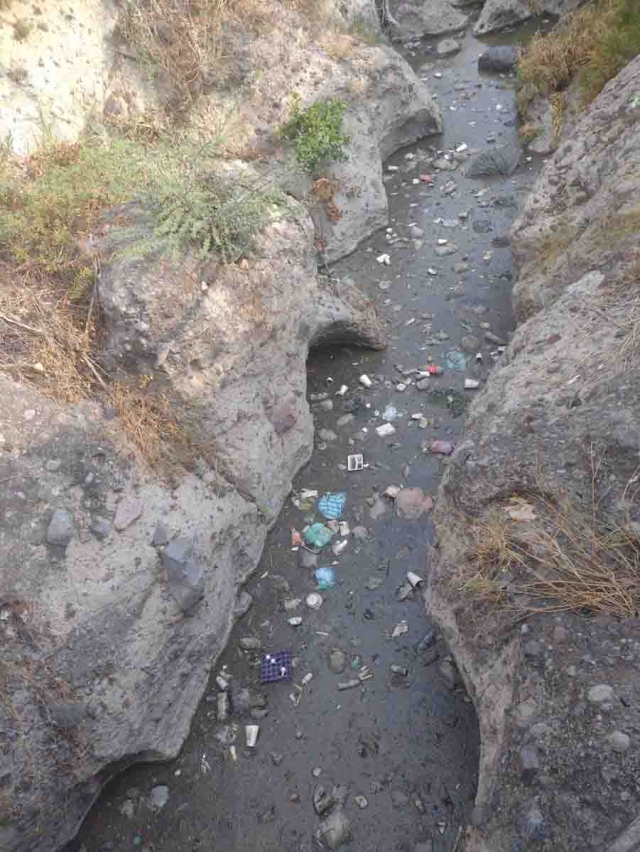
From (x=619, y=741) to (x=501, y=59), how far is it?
881 centimetres

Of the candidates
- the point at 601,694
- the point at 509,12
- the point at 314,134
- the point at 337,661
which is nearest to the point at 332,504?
the point at 337,661

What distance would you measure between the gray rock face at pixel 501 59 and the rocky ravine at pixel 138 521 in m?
5.68

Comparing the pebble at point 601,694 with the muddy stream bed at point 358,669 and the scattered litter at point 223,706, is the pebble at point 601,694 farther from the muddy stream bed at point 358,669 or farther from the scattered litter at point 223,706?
the scattered litter at point 223,706

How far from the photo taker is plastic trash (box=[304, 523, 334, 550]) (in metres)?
4.36

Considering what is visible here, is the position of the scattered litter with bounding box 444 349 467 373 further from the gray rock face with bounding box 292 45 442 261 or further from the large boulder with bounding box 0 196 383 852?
the gray rock face with bounding box 292 45 442 261

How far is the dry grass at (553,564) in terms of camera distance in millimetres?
2533

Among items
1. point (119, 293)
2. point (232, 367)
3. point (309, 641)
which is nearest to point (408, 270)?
point (232, 367)

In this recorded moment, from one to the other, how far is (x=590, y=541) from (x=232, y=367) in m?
2.38

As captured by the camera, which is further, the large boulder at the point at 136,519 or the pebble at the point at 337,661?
the pebble at the point at 337,661

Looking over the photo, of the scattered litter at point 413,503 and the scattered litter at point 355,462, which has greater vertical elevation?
the scattered litter at point 355,462

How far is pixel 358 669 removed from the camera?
3.77 meters

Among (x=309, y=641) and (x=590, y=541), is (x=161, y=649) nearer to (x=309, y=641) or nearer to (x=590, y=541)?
(x=309, y=641)

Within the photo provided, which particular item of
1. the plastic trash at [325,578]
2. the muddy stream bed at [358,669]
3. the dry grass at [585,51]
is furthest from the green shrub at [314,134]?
the plastic trash at [325,578]

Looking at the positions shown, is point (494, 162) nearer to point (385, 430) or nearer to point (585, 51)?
point (585, 51)
